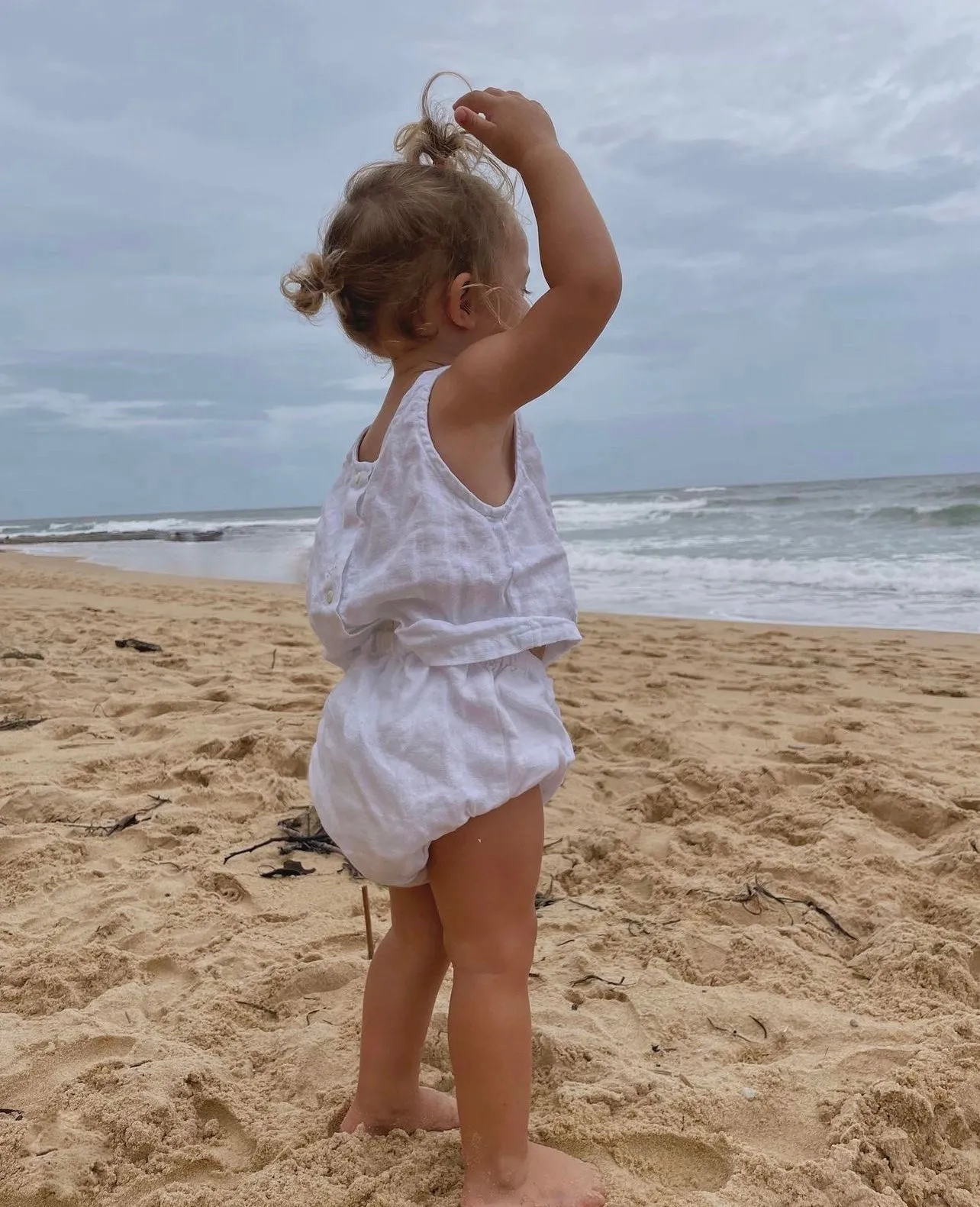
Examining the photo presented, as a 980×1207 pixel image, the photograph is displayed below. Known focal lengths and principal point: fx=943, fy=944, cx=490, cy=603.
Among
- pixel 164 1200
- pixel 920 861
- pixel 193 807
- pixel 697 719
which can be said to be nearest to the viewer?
pixel 164 1200

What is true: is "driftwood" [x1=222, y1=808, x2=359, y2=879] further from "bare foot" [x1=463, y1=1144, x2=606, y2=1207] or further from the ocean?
the ocean

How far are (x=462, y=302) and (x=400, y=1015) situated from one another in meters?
1.15

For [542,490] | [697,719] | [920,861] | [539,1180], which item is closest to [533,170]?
[542,490]

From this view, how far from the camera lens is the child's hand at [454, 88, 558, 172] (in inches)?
55.4

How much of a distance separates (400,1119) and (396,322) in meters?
1.29

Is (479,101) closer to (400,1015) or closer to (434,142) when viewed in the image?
(434,142)

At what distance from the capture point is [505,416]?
1.42 metres

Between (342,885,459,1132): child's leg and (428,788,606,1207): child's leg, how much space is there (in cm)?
16

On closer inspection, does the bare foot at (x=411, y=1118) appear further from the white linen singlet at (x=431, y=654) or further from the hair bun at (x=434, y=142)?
the hair bun at (x=434, y=142)

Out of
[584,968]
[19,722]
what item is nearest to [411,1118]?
[584,968]

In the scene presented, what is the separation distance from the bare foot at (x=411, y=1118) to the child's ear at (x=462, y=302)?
1.27 meters

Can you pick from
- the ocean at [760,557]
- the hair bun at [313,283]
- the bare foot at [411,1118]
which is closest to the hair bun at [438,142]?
the hair bun at [313,283]

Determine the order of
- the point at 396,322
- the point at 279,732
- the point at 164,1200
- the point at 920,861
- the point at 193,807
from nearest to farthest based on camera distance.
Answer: the point at 164,1200, the point at 396,322, the point at 920,861, the point at 193,807, the point at 279,732

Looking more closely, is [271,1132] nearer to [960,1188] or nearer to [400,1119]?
[400,1119]
